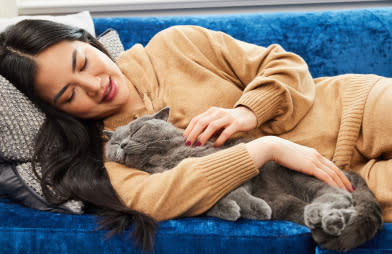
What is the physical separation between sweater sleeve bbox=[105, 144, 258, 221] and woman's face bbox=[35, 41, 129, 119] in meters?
0.39

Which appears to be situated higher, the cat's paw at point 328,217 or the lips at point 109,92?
the lips at point 109,92

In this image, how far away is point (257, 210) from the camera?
3.19ft

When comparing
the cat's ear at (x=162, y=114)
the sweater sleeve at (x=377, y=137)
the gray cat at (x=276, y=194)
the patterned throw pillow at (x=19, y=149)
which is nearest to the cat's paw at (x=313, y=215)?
the gray cat at (x=276, y=194)

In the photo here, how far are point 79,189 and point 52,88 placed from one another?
14.9 inches

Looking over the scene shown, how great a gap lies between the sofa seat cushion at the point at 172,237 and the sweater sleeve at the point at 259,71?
15.8 inches

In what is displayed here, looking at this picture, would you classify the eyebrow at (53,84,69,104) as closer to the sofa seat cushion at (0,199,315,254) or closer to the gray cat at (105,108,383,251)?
the gray cat at (105,108,383,251)

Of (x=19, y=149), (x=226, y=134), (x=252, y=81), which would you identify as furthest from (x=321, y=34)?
(x=19, y=149)

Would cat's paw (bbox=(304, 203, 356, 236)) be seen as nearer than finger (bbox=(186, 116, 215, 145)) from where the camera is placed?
Yes

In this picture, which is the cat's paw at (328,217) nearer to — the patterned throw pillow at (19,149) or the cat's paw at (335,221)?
the cat's paw at (335,221)

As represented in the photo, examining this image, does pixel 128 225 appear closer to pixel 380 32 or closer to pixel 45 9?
pixel 380 32

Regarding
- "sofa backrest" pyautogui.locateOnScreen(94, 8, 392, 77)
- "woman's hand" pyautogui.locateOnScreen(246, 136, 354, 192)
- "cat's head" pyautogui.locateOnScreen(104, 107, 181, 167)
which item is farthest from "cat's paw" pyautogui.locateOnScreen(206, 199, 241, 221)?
"sofa backrest" pyautogui.locateOnScreen(94, 8, 392, 77)

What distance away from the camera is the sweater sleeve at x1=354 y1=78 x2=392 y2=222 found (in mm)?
1094

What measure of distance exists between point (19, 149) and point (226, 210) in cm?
70

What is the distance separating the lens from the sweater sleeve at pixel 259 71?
4.06 feet
